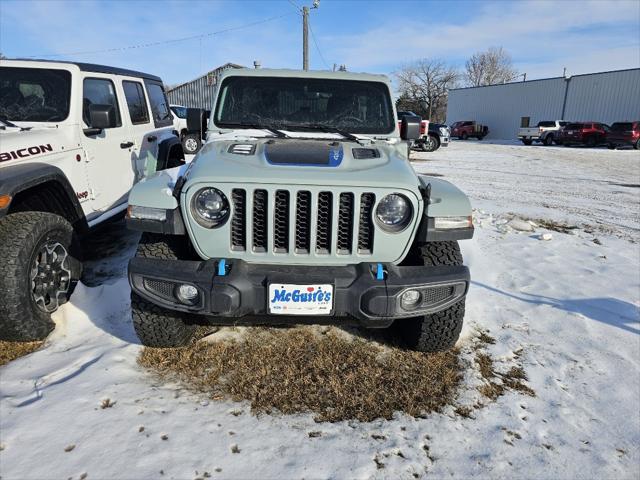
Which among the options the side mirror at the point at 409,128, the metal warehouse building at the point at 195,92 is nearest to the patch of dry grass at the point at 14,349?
the side mirror at the point at 409,128

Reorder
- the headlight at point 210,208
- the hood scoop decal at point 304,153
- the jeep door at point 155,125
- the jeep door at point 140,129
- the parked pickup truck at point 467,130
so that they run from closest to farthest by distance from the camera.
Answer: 1. the headlight at point 210,208
2. the hood scoop decal at point 304,153
3. the jeep door at point 140,129
4. the jeep door at point 155,125
5. the parked pickup truck at point 467,130

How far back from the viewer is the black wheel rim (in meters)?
3.33

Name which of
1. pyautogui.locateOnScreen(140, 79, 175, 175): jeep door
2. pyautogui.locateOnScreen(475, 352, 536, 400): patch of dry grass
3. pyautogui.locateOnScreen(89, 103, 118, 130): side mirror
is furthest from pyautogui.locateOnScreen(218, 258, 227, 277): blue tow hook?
pyautogui.locateOnScreen(140, 79, 175, 175): jeep door

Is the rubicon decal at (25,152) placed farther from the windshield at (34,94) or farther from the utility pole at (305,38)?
the utility pole at (305,38)

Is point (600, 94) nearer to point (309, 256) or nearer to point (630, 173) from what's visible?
point (630, 173)

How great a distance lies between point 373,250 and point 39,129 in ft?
10.2

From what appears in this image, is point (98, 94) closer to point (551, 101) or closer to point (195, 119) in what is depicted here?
point (195, 119)

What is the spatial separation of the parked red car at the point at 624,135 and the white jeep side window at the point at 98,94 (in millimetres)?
27624

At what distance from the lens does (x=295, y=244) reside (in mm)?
2703

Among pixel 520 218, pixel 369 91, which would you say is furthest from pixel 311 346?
pixel 520 218

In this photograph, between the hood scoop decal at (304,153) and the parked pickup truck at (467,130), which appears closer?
the hood scoop decal at (304,153)

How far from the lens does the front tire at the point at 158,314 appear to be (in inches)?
113

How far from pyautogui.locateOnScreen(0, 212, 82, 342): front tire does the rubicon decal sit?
420 millimetres

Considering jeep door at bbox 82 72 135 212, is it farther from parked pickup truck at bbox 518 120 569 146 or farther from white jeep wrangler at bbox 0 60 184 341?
parked pickup truck at bbox 518 120 569 146
